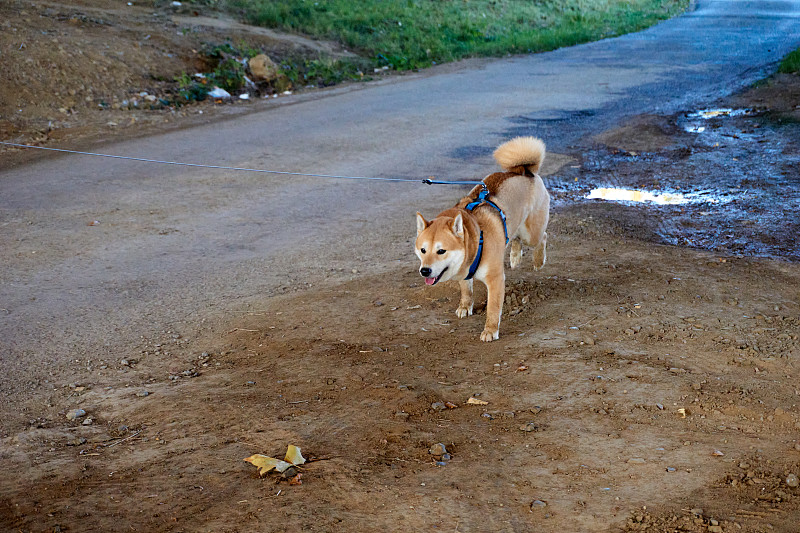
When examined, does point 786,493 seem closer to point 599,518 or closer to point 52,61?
point 599,518

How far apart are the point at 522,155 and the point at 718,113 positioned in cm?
860

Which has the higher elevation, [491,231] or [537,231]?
[491,231]

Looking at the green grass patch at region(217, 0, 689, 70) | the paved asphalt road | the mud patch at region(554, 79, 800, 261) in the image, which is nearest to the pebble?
the paved asphalt road

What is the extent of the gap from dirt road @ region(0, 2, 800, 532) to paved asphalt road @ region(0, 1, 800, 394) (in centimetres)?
4

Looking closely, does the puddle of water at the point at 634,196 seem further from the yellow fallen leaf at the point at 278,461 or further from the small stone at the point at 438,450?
the yellow fallen leaf at the point at 278,461

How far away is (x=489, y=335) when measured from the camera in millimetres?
5070

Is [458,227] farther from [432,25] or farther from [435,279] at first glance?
[432,25]

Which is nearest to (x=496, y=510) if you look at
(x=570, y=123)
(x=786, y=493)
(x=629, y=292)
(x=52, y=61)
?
(x=786, y=493)

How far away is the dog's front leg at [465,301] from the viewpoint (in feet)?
17.9

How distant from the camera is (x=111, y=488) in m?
3.52

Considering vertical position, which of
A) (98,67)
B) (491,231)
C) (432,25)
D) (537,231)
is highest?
(432,25)

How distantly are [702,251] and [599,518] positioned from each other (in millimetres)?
4074

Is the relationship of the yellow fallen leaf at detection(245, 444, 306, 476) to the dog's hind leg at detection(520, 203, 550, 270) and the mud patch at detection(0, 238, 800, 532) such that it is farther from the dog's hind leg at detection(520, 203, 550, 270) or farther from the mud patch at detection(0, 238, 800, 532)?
the dog's hind leg at detection(520, 203, 550, 270)

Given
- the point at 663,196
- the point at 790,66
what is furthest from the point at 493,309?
the point at 790,66
